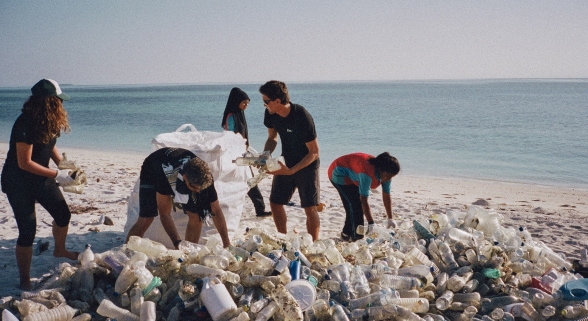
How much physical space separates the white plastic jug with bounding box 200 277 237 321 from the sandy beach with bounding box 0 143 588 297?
5.59ft

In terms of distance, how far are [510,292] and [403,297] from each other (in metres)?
0.91

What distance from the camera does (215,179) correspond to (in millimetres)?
4871

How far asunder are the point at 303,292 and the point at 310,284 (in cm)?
7

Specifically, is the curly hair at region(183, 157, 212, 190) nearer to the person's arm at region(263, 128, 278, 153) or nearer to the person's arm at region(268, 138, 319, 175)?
the person's arm at region(268, 138, 319, 175)

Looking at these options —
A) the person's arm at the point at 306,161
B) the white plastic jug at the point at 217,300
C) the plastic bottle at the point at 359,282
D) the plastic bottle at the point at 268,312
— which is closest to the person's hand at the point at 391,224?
the person's arm at the point at 306,161

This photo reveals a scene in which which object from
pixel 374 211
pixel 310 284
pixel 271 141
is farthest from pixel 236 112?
pixel 310 284

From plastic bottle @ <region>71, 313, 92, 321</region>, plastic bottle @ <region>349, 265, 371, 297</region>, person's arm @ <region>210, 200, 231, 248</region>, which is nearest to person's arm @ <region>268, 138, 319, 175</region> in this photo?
person's arm @ <region>210, 200, 231, 248</region>

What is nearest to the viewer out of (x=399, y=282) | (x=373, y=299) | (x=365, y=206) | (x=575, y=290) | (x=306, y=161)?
(x=373, y=299)

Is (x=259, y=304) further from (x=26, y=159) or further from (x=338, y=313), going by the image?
(x=26, y=159)

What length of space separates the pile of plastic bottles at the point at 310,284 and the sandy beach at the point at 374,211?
2.92 feet

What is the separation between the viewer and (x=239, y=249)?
12.6 feet

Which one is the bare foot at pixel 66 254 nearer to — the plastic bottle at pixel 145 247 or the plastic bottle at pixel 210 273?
the plastic bottle at pixel 145 247

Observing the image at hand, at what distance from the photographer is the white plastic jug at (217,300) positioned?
10.5 feet

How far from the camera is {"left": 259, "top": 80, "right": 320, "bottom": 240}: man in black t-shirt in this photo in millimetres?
4730
